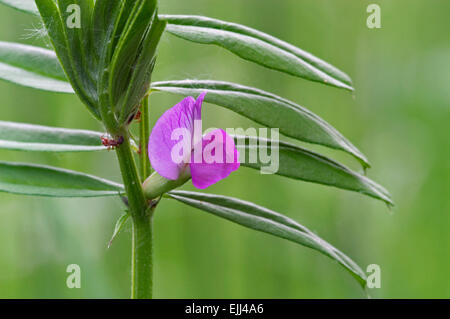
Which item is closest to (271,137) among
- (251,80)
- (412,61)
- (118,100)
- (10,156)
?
(118,100)

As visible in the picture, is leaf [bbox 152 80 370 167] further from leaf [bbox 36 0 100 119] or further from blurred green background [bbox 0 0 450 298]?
blurred green background [bbox 0 0 450 298]

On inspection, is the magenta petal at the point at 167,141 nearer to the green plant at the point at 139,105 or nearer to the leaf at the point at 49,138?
the green plant at the point at 139,105

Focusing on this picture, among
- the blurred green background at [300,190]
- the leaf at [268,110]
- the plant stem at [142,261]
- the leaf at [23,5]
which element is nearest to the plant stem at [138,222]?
the plant stem at [142,261]

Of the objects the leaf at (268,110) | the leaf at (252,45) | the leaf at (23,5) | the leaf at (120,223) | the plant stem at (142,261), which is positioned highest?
the leaf at (23,5)

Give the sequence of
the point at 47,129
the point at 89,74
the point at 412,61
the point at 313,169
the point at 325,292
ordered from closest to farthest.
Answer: the point at 89,74, the point at 313,169, the point at 47,129, the point at 325,292, the point at 412,61
